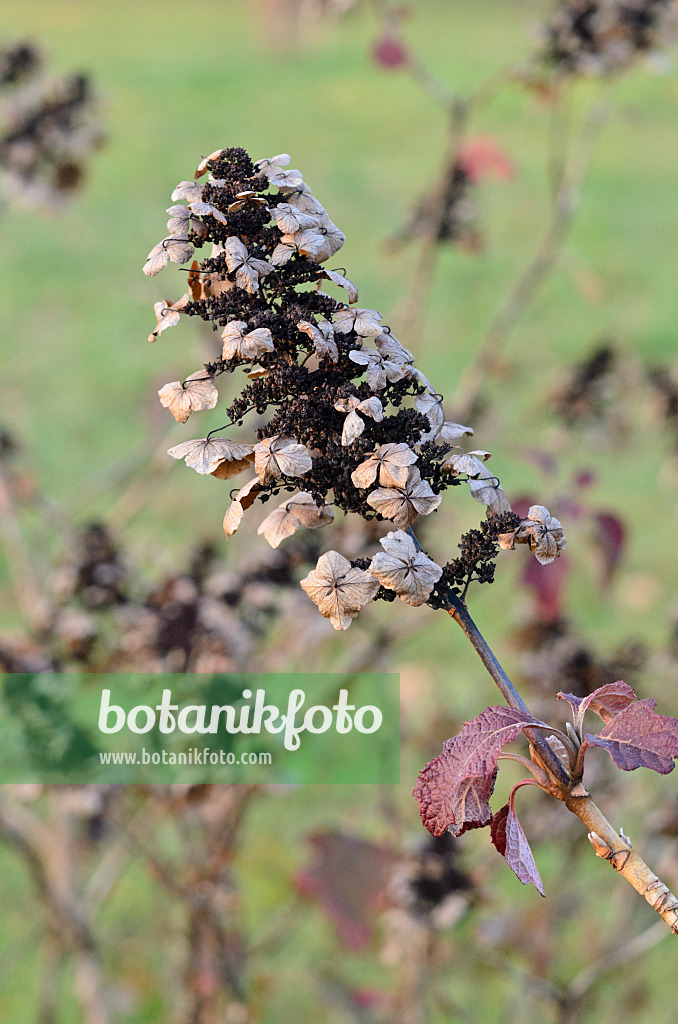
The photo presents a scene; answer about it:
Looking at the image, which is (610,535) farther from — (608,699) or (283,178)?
(283,178)

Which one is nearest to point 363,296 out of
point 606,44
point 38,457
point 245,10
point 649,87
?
point 38,457

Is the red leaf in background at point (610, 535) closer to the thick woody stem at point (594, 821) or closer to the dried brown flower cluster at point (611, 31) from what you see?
the dried brown flower cluster at point (611, 31)

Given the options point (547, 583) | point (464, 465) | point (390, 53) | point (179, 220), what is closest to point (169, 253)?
point (179, 220)

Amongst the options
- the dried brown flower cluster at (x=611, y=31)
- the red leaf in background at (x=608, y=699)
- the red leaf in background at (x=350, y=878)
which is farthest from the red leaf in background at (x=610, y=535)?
the red leaf in background at (x=608, y=699)

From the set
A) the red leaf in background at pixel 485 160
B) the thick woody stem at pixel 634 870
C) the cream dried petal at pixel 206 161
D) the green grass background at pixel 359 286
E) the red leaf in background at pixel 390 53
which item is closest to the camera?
the thick woody stem at pixel 634 870

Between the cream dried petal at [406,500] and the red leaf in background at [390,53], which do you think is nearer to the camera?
the cream dried petal at [406,500]

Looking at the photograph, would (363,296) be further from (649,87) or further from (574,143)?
(649,87)

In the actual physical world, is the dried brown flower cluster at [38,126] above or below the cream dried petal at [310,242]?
above
